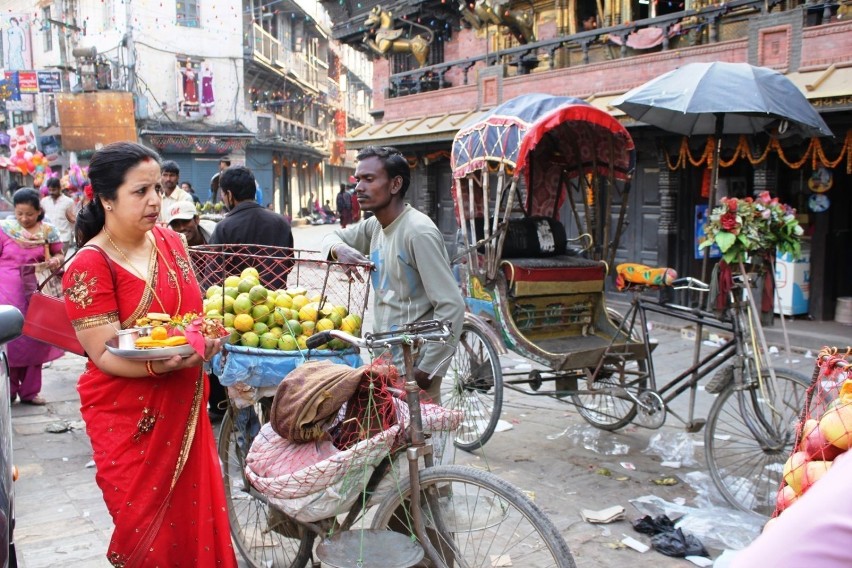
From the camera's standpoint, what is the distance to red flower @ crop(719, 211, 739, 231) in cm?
446

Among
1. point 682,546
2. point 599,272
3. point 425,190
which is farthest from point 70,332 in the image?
point 425,190

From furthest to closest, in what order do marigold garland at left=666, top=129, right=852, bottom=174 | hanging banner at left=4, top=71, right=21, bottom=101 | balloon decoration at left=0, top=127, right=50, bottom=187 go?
hanging banner at left=4, top=71, right=21, bottom=101
balloon decoration at left=0, top=127, right=50, bottom=187
marigold garland at left=666, top=129, right=852, bottom=174

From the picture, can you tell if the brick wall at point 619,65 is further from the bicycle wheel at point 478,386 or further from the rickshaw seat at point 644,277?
the bicycle wheel at point 478,386

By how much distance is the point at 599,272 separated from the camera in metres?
6.23

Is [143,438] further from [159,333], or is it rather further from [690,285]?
[690,285]

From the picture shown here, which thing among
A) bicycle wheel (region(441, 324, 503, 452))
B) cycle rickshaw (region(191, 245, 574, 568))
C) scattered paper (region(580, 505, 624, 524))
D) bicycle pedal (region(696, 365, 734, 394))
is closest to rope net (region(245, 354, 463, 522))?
cycle rickshaw (region(191, 245, 574, 568))

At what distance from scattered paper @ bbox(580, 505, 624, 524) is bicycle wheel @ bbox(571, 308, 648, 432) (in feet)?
3.75

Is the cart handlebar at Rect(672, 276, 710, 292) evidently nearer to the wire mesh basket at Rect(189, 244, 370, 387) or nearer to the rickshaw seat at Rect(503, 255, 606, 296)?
the rickshaw seat at Rect(503, 255, 606, 296)

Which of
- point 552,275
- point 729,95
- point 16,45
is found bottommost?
point 552,275

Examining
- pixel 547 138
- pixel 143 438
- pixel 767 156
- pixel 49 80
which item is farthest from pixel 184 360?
pixel 49 80

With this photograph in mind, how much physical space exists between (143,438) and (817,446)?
7.11ft

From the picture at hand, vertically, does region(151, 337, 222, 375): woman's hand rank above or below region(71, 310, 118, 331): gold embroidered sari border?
below

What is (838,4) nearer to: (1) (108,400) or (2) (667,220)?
(2) (667,220)

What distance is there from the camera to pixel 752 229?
14.5ft
